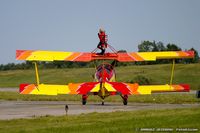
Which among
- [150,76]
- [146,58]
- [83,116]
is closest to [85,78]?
[150,76]

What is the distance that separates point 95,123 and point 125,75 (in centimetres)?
6894

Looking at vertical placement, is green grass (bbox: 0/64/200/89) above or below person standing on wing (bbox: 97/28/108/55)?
below

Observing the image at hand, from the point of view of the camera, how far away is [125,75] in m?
86.6

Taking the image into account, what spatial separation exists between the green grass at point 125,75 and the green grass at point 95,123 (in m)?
56.2

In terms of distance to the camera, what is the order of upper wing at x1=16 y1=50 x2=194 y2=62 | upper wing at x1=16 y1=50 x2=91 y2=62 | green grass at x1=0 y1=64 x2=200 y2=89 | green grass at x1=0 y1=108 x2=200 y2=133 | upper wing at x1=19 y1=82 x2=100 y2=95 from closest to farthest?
1. green grass at x1=0 y1=108 x2=200 y2=133
2. upper wing at x1=19 y1=82 x2=100 y2=95
3. upper wing at x1=16 y1=50 x2=91 y2=62
4. upper wing at x1=16 y1=50 x2=194 y2=62
5. green grass at x1=0 y1=64 x2=200 y2=89

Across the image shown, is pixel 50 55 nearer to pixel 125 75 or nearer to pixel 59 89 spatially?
pixel 59 89

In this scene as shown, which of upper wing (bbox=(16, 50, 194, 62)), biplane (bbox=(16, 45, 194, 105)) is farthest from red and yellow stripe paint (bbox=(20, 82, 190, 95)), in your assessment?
upper wing (bbox=(16, 50, 194, 62))

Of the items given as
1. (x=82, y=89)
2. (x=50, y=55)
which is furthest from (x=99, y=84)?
(x=50, y=55)

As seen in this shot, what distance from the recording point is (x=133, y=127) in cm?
1617

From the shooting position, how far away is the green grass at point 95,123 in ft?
52.5

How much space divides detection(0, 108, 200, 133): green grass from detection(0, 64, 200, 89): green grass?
56.2m

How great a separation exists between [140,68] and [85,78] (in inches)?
481

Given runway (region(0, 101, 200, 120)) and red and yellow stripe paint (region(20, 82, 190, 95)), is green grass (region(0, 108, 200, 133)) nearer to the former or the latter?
runway (region(0, 101, 200, 120))

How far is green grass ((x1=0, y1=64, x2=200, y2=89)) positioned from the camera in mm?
81312
